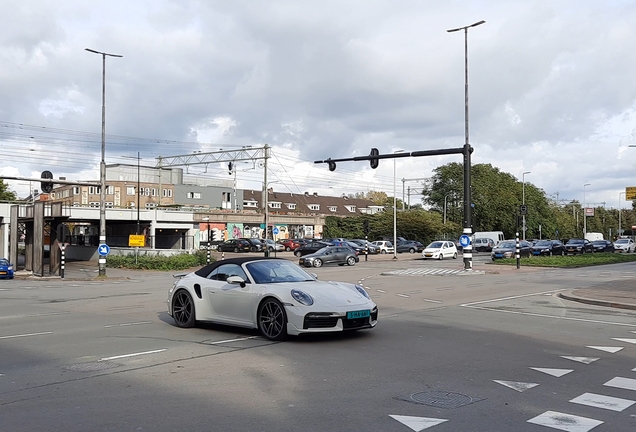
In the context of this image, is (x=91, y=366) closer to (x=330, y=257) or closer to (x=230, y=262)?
(x=230, y=262)

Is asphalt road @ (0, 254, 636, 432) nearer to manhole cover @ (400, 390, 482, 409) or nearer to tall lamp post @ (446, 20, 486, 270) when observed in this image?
manhole cover @ (400, 390, 482, 409)

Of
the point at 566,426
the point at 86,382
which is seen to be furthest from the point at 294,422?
the point at 86,382

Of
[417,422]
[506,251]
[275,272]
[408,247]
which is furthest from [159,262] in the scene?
[417,422]

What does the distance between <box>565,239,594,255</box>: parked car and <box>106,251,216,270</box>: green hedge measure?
31709 mm

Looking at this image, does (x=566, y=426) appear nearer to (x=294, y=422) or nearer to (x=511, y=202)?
(x=294, y=422)

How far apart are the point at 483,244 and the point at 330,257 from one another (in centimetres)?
2892

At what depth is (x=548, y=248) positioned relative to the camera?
5556 centimetres

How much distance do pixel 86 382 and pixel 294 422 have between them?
3.06 metres

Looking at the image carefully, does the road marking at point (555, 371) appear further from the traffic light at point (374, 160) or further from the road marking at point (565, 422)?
the traffic light at point (374, 160)

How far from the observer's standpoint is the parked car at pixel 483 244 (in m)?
68.5

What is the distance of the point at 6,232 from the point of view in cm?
5119

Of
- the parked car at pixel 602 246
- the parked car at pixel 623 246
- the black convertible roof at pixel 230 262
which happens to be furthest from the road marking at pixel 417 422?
the parked car at pixel 623 246

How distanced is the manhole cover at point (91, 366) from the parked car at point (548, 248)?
5141 cm

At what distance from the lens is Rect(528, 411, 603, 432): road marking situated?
19.5ft
